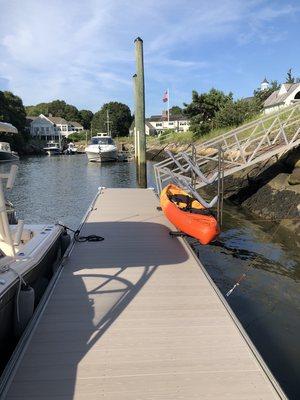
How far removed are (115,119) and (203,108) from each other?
180ft

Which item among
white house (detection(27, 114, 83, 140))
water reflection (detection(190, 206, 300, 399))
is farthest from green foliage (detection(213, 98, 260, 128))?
white house (detection(27, 114, 83, 140))

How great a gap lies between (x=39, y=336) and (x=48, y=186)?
18952 millimetres

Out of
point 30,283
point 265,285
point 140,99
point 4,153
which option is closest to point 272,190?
point 140,99

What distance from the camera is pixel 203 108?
119 ft

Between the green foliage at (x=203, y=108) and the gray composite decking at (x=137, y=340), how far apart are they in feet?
100

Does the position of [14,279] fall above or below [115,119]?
below

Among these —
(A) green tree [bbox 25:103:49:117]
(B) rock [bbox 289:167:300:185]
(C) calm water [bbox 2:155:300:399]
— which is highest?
(A) green tree [bbox 25:103:49:117]

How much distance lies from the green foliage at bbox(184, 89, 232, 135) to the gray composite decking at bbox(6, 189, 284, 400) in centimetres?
3054

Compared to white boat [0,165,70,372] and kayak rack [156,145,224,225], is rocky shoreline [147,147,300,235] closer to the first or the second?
kayak rack [156,145,224,225]

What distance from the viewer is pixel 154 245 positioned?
7289 millimetres

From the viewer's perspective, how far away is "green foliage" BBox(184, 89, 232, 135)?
117 feet

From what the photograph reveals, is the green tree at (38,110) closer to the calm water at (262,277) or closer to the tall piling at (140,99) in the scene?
the tall piling at (140,99)

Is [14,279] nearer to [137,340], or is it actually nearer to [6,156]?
[137,340]

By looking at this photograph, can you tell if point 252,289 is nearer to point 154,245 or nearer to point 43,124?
point 154,245
